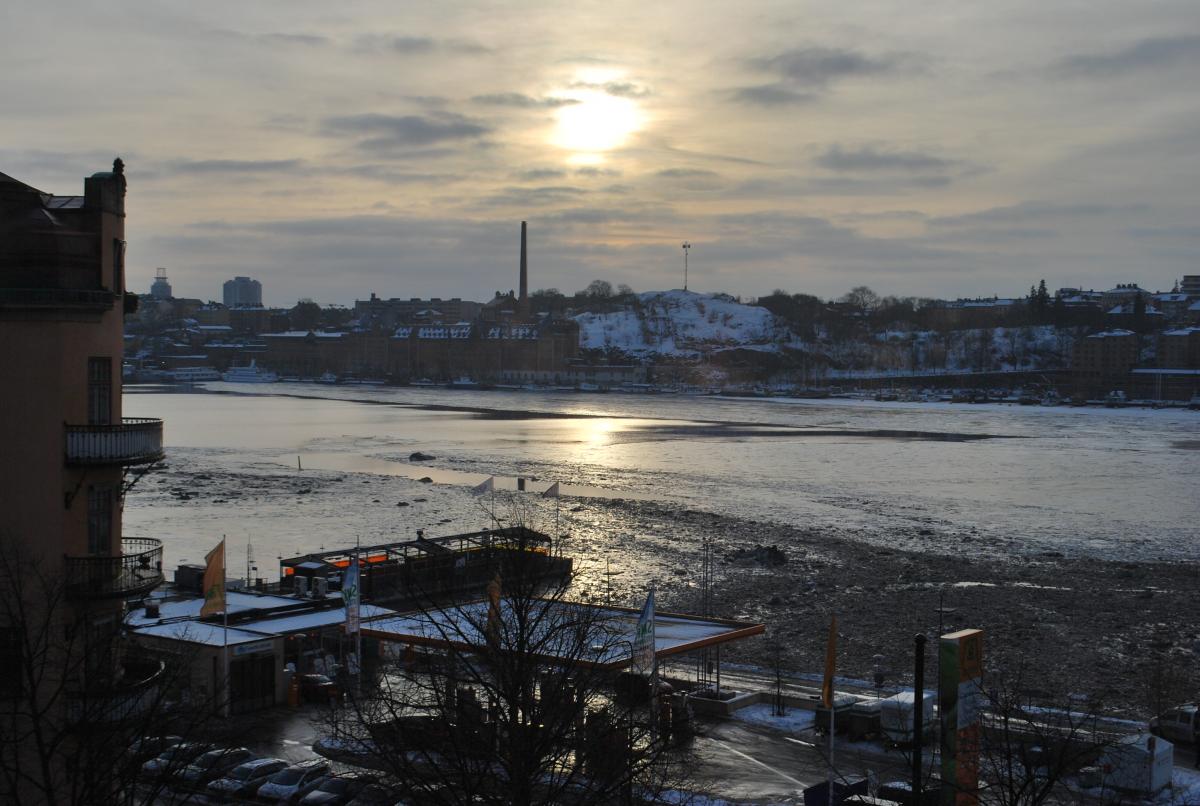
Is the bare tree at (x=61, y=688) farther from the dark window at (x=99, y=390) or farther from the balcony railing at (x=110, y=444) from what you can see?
the dark window at (x=99, y=390)

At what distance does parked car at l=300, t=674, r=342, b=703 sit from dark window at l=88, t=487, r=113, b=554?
8289 mm

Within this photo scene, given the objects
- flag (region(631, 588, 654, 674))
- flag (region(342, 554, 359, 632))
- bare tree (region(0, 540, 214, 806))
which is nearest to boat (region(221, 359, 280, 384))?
flag (region(342, 554, 359, 632))

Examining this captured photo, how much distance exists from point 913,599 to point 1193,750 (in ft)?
33.0

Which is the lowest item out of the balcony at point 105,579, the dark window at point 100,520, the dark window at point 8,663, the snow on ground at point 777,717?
the snow on ground at point 777,717

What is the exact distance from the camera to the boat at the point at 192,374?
153500mm

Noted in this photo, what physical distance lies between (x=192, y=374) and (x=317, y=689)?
151 meters

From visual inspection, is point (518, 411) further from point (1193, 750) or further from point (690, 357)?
point (1193, 750)

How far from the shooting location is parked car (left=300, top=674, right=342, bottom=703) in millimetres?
16453

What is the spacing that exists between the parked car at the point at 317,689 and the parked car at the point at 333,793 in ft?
13.7

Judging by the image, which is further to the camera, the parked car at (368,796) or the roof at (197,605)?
the roof at (197,605)

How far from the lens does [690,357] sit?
162250 millimetres

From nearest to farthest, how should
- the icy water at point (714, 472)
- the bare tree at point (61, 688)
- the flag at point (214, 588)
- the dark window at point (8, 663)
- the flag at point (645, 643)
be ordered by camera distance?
1. the bare tree at point (61, 688)
2. the dark window at point (8, 663)
3. the flag at point (645, 643)
4. the flag at point (214, 588)
5. the icy water at point (714, 472)

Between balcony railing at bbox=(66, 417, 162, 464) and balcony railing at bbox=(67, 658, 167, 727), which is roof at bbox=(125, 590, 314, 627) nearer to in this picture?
balcony railing at bbox=(67, 658, 167, 727)

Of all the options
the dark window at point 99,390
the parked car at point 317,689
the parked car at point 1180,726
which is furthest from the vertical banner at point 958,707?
the parked car at point 317,689
